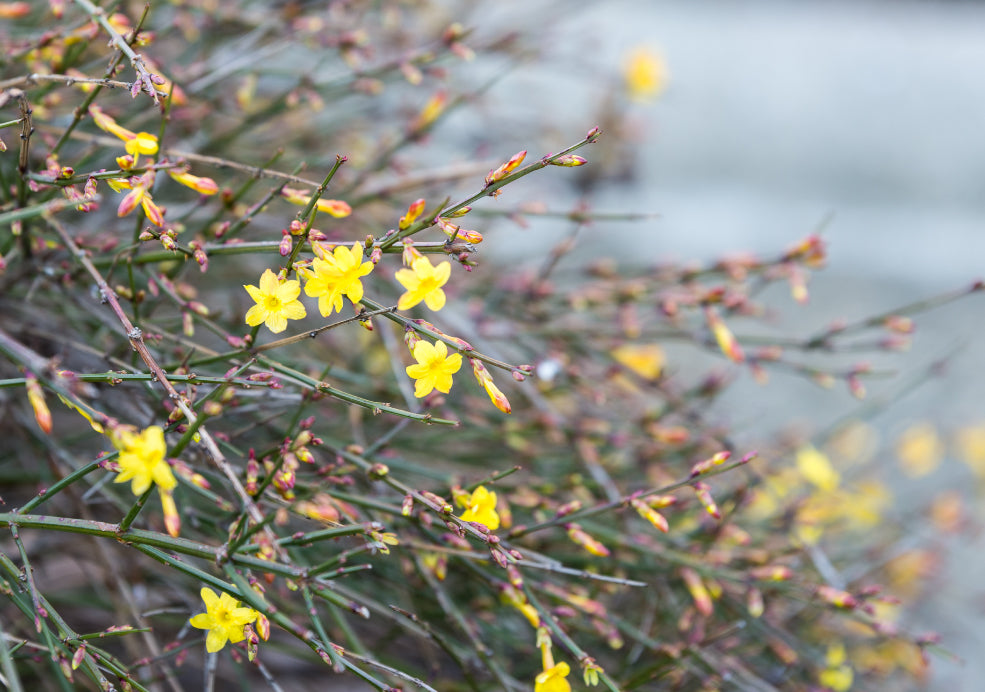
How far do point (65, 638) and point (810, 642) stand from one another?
1117mm

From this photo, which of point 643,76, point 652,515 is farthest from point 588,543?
point 643,76

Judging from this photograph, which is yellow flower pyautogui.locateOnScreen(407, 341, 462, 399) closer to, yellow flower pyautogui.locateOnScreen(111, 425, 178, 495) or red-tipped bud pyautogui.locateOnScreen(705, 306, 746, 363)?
yellow flower pyautogui.locateOnScreen(111, 425, 178, 495)

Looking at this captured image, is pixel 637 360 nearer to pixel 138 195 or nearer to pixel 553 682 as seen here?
pixel 553 682

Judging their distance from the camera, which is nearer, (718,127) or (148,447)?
(148,447)

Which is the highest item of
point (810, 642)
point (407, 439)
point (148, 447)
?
point (148, 447)

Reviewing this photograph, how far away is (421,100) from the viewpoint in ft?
6.36

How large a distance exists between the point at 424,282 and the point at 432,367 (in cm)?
7

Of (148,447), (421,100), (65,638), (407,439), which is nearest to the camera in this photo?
(148,447)

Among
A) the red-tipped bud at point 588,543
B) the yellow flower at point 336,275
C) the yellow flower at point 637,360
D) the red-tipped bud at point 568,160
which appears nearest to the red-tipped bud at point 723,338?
the yellow flower at point 637,360

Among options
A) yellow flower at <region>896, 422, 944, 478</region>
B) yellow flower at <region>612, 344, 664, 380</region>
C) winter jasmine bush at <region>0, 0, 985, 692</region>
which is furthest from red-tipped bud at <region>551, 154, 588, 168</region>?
yellow flower at <region>896, 422, 944, 478</region>

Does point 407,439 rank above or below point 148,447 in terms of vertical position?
below

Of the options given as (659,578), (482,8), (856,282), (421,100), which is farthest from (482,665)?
(482,8)

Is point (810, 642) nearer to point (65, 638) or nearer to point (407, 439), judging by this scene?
point (407, 439)

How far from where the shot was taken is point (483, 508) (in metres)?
0.71
